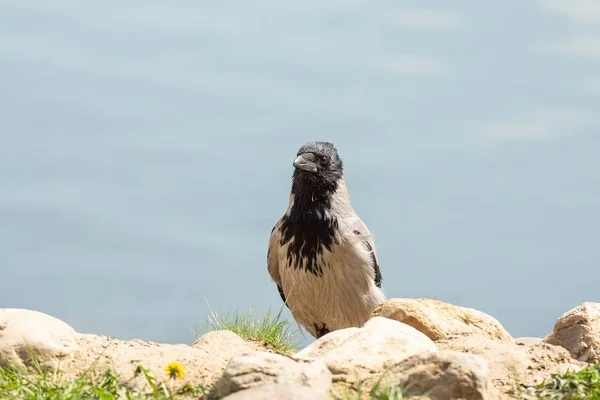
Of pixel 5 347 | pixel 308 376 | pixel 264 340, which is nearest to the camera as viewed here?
pixel 308 376

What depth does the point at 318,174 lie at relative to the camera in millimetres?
9078

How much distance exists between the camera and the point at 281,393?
4.50m


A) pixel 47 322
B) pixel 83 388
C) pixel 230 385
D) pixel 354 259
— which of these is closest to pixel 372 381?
pixel 230 385

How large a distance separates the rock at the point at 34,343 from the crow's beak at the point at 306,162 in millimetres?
3136

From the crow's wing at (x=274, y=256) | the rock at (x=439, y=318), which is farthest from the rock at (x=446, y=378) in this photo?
the crow's wing at (x=274, y=256)

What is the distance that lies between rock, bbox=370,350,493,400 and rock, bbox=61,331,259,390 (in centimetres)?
133

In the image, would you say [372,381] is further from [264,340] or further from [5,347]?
[264,340]

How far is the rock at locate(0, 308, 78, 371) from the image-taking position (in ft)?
20.9

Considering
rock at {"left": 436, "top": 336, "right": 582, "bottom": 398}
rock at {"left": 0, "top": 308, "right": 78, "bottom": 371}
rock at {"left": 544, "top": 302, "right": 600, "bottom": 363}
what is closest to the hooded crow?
rock at {"left": 544, "top": 302, "right": 600, "bottom": 363}

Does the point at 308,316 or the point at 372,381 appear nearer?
the point at 372,381

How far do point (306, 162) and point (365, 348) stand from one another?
3.47 m

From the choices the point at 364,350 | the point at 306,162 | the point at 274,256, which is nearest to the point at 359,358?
the point at 364,350

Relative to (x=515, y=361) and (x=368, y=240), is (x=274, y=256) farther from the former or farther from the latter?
(x=515, y=361)

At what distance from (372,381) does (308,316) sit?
396 centimetres
